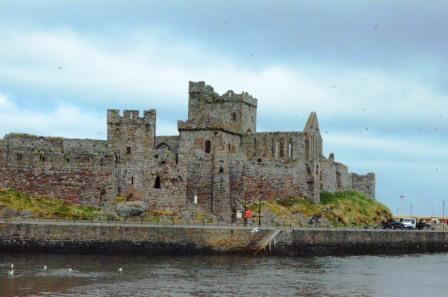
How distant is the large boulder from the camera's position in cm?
6375

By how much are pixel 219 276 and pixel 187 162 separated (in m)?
21.3

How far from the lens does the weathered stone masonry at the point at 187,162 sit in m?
64.6

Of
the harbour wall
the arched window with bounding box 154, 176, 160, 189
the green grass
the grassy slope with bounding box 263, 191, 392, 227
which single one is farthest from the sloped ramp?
the green grass

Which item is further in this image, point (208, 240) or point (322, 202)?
point (322, 202)

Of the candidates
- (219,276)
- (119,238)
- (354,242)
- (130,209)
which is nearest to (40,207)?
(130,209)

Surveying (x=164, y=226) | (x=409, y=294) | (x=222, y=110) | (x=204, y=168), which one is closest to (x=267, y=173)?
(x=204, y=168)

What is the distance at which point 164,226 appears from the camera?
5719 centimetres

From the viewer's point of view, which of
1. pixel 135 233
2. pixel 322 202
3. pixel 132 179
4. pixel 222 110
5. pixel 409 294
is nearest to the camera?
pixel 409 294

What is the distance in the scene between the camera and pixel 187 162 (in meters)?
67.8

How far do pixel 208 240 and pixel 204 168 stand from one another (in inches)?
467

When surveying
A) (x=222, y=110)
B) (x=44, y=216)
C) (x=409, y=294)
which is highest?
(x=222, y=110)

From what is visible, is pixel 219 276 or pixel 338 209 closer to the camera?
pixel 219 276

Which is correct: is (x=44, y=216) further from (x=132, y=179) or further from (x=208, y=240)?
(x=208, y=240)

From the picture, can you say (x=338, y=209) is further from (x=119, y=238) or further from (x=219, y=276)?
(x=219, y=276)
